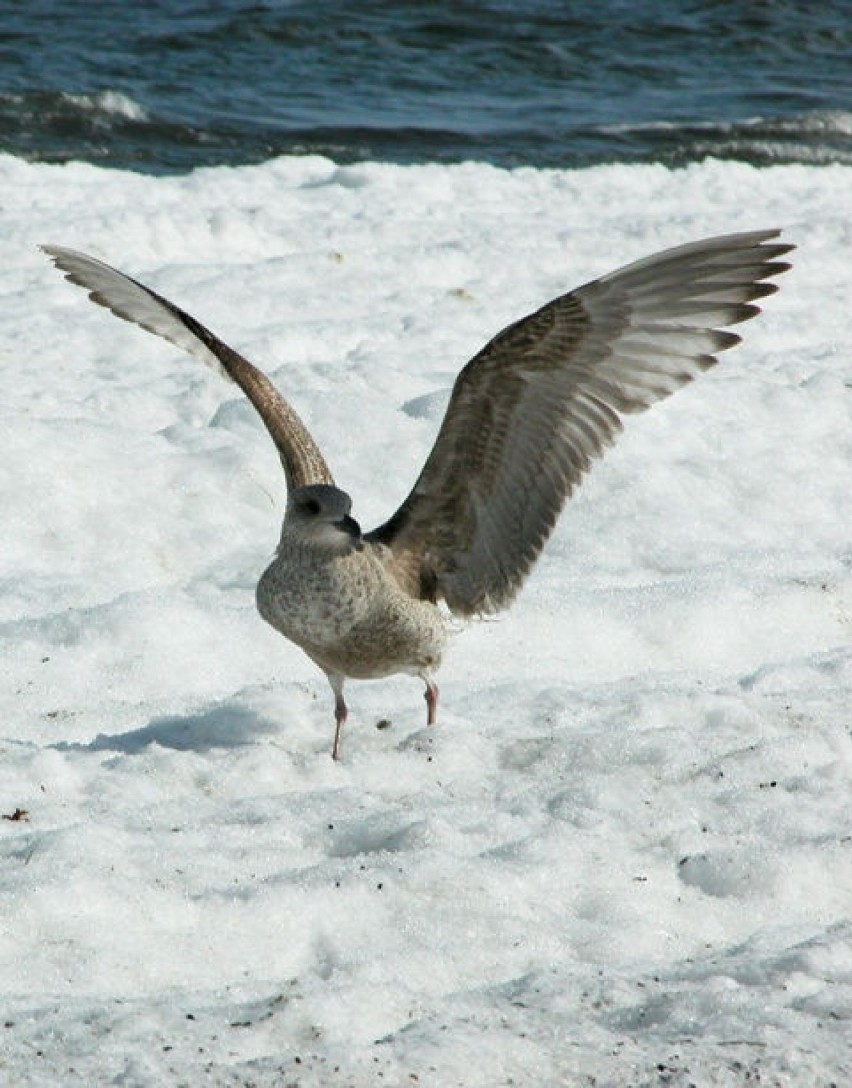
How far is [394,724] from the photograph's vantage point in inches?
213

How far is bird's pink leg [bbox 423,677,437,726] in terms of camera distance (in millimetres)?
5258

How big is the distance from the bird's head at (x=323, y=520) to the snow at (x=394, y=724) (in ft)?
1.88

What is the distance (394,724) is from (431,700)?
176mm

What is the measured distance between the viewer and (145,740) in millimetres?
5059

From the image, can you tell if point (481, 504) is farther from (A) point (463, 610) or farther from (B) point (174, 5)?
(B) point (174, 5)

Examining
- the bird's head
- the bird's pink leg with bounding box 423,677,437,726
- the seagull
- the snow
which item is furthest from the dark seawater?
the bird's head

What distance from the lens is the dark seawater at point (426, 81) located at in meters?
14.5

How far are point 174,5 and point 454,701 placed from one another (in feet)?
50.2

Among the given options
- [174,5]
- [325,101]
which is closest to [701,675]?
[325,101]

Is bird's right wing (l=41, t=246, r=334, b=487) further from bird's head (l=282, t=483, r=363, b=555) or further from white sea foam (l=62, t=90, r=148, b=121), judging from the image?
white sea foam (l=62, t=90, r=148, b=121)

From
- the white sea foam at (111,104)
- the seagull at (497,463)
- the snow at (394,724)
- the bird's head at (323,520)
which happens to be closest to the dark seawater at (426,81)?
the white sea foam at (111,104)

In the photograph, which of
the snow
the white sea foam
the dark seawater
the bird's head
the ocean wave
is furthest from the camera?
the ocean wave

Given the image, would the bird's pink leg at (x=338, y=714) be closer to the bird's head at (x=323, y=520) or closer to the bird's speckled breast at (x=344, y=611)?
the bird's speckled breast at (x=344, y=611)

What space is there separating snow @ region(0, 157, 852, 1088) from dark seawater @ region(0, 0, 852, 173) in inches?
159
